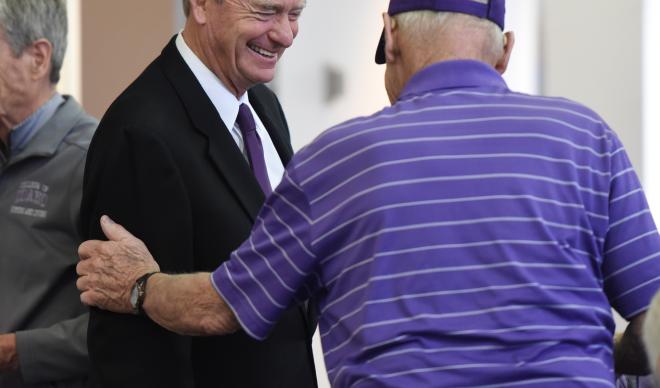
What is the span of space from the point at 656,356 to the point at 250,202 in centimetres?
110

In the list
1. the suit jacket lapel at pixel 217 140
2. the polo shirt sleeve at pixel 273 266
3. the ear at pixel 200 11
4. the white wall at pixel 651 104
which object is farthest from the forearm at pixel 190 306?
the white wall at pixel 651 104

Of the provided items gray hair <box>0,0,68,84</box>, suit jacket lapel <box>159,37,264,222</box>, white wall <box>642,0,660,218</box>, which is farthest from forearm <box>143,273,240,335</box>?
white wall <box>642,0,660,218</box>

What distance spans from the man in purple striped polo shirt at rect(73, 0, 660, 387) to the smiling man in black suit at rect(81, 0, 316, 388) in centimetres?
37

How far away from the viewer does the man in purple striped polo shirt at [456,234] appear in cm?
183

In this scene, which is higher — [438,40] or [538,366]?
[438,40]

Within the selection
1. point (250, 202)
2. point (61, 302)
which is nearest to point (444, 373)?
point (250, 202)

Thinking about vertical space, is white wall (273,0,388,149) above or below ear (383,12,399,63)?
below

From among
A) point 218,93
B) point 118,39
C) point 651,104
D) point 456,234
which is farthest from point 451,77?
point 651,104

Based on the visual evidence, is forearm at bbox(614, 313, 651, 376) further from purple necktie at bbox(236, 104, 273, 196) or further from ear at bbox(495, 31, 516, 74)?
purple necktie at bbox(236, 104, 273, 196)

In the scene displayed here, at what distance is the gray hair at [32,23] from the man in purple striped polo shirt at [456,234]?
125cm

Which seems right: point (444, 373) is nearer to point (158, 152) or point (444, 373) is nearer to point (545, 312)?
point (545, 312)

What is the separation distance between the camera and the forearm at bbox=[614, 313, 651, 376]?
2045mm

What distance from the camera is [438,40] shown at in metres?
1.98

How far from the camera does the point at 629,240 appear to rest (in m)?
1.95
